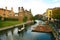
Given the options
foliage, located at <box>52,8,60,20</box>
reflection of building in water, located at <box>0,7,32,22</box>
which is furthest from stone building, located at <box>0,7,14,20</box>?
foliage, located at <box>52,8,60,20</box>

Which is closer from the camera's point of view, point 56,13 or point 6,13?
point 6,13

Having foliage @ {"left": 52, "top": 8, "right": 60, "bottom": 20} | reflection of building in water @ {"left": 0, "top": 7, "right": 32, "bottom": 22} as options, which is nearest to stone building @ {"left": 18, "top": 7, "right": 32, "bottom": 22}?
reflection of building in water @ {"left": 0, "top": 7, "right": 32, "bottom": 22}

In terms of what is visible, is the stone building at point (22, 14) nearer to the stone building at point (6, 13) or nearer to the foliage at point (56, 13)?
the stone building at point (6, 13)

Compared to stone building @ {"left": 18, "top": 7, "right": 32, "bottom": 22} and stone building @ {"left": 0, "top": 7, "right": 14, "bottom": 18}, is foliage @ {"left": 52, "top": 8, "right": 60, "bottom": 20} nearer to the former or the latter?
stone building @ {"left": 18, "top": 7, "right": 32, "bottom": 22}

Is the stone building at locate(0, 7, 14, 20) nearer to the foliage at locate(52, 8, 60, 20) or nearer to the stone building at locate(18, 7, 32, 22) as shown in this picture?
the stone building at locate(18, 7, 32, 22)

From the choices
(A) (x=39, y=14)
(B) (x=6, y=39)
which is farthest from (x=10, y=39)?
(A) (x=39, y=14)

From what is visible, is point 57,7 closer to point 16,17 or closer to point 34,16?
point 34,16

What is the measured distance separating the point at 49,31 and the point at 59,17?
5.18 feet

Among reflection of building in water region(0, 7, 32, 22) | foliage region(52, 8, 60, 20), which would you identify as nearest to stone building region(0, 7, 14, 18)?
reflection of building in water region(0, 7, 32, 22)

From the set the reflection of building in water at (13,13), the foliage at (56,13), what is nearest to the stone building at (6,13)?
the reflection of building in water at (13,13)

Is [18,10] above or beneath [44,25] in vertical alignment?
above

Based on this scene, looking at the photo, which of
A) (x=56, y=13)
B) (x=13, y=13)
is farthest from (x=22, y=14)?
(x=56, y=13)

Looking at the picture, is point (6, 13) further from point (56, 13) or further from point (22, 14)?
point (56, 13)

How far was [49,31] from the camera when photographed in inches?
339
